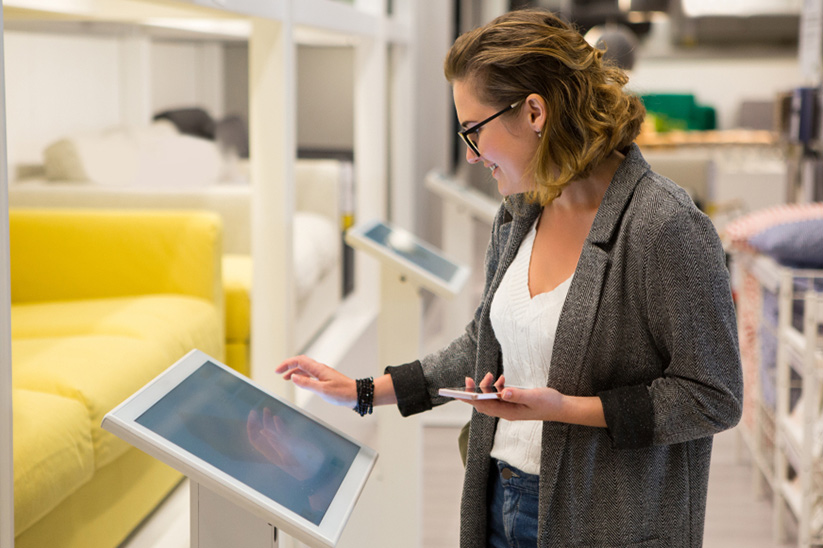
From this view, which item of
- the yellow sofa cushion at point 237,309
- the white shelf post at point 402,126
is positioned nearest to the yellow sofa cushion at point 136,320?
the yellow sofa cushion at point 237,309

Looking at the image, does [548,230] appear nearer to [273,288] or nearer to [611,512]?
[611,512]

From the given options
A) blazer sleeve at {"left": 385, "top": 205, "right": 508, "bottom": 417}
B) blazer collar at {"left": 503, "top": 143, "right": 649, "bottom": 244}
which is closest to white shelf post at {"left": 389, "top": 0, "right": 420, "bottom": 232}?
blazer sleeve at {"left": 385, "top": 205, "right": 508, "bottom": 417}

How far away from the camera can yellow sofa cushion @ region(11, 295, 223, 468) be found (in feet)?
6.30

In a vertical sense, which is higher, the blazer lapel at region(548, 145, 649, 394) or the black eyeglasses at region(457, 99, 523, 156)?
the black eyeglasses at region(457, 99, 523, 156)

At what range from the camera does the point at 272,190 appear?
2.54 m

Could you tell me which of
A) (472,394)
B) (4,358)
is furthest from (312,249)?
(472,394)

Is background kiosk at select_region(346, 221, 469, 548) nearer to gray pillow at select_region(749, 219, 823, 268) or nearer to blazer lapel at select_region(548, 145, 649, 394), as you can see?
gray pillow at select_region(749, 219, 823, 268)

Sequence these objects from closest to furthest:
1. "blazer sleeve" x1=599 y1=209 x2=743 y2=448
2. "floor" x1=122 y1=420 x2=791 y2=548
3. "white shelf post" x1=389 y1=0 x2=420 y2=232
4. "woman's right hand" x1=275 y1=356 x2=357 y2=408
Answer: "blazer sleeve" x1=599 y1=209 x2=743 y2=448 < "woman's right hand" x1=275 y1=356 x2=357 y2=408 < "floor" x1=122 y1=420 x2=791 y2=548 < "white shelf post" x1=389 y1=0 x2=420 y2=232

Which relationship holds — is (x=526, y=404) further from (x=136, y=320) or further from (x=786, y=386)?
(x=786, y=386)

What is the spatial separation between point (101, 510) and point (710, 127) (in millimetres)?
13053

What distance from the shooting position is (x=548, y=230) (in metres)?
1.37

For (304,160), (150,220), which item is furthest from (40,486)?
(304,160)

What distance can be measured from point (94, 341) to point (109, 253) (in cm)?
64

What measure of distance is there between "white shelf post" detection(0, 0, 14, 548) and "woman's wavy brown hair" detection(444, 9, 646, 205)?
2.19 feet
